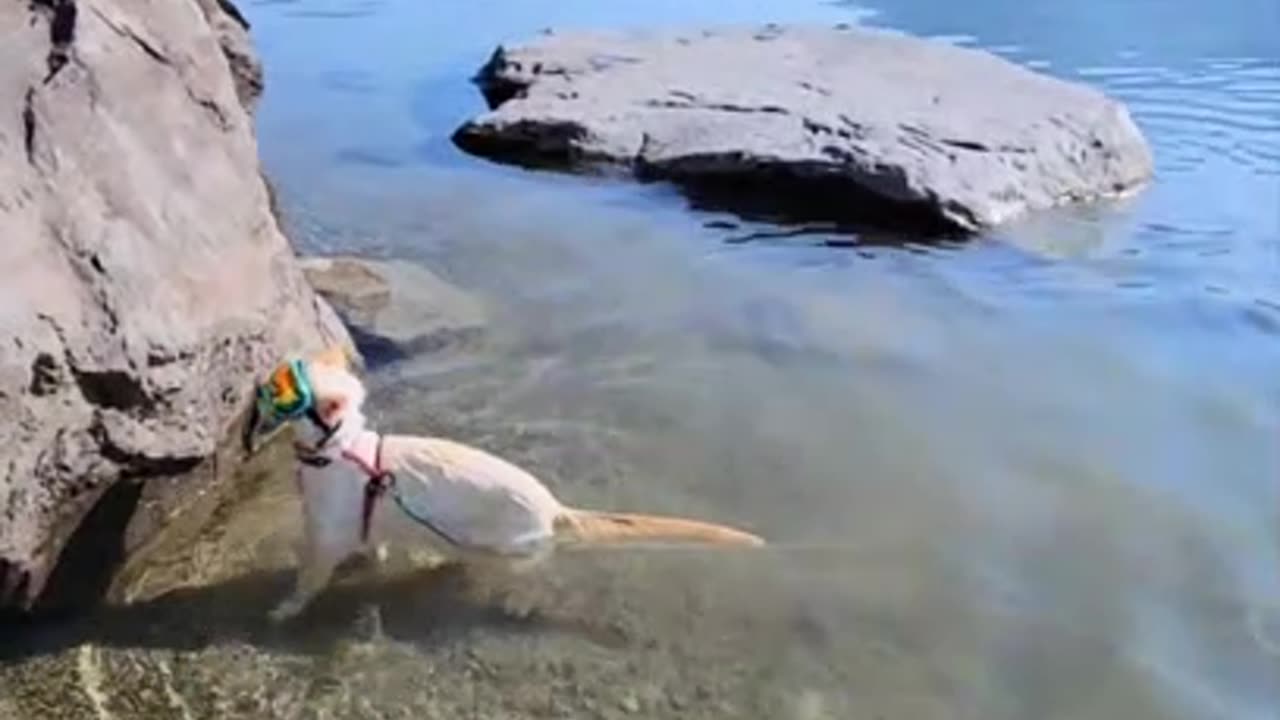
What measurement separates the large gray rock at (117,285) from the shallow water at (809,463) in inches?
13.1

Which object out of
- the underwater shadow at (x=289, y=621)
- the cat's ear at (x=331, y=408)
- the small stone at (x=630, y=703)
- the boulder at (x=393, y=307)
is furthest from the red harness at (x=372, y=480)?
the boulder at (x=393, y=307)

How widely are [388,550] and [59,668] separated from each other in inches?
37.8

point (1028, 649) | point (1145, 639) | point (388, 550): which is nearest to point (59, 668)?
point (388, 550)

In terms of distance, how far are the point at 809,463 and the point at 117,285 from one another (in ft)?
7.52

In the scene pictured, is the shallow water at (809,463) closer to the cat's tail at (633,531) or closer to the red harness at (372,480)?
the cat's tail at (633,531)

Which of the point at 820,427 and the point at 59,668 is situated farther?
the point at 820,427

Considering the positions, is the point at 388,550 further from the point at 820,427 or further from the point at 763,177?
Answer: the point at 763,177

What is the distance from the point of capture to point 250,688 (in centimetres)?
416

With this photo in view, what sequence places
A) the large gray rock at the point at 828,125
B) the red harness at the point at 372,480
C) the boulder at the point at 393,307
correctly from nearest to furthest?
the red harness at the point at 372,480 < the boulder at the point at 393,307 < the large gray rock at the point at 828,125

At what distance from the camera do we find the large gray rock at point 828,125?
868cm

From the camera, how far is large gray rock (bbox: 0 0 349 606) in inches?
164

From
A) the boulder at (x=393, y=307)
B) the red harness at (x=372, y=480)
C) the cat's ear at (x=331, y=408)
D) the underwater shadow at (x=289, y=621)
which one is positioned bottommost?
the boulder at (x=393, y=307)

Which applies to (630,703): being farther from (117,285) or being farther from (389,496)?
(117,285)

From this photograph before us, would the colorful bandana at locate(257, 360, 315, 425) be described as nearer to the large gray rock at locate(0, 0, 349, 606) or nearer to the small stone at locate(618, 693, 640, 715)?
the large gray rock at locate(0, 0, 349, 606)
